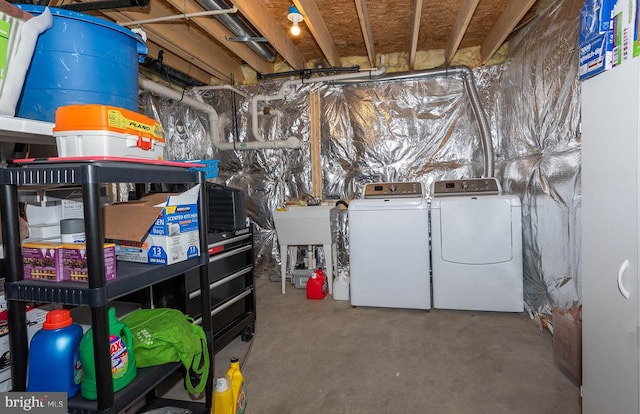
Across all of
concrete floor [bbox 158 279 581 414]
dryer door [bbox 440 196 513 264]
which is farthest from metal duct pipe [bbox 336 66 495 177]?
concrete floor [bbox 158 279 581 414]

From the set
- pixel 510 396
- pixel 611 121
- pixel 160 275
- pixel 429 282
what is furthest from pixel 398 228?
pixel 160 275

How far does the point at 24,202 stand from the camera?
149 centimetres

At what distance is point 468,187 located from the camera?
3295mm

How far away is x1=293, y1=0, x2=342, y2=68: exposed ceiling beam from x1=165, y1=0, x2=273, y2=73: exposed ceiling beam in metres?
0.75

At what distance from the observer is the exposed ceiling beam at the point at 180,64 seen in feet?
11.2

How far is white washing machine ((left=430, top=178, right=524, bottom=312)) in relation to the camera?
292 centimetres

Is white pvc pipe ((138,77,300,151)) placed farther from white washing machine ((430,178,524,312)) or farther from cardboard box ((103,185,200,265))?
cardboard box ((103,185,200,265))

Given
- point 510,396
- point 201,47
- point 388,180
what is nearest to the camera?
point 510,396

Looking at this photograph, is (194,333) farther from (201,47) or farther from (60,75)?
(201,47)

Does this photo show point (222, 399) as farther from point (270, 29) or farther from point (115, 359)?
point (270, 29)

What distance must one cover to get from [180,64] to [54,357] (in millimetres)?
3374

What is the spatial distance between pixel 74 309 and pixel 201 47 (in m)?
2.76

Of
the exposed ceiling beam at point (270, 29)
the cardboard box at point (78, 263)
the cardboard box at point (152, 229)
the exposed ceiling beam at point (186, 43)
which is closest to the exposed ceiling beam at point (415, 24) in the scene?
the exposed ceiling beam at point (270, 29)

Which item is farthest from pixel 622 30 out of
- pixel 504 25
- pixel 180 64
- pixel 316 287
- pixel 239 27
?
pixel 180 64
